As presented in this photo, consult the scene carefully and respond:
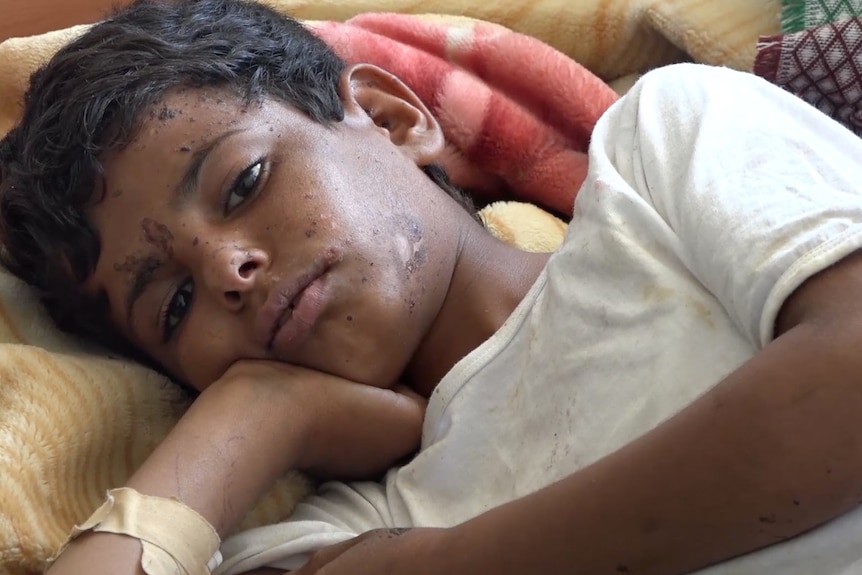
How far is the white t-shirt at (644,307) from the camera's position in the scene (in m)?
0.56

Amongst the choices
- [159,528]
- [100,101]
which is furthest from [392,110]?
[159,528]

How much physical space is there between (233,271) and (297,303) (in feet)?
0.20

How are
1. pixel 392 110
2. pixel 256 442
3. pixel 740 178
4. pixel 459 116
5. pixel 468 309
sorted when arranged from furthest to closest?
pixel 459 116
pixel 392 110
pixel 468 309
pixel 256 442
pixel 740 178

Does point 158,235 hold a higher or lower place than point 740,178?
lower

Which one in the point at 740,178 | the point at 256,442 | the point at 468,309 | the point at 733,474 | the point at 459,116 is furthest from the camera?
the point at 459,116

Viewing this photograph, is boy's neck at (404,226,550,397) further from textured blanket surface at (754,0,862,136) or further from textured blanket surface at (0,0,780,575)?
textured blanket surface at (754,0,862,136)

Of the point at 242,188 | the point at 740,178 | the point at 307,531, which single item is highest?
the point at 740,178

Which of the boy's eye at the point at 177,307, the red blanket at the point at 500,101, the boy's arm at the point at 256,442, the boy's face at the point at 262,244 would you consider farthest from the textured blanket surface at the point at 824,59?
the boy's eye at the point at 177,307

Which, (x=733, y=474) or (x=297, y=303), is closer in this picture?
(x=733, y=474)

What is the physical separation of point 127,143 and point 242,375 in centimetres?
23

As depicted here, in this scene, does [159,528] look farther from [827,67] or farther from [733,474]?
[827,67]

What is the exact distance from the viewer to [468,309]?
2.77 feet

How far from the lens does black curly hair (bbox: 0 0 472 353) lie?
2.69ft

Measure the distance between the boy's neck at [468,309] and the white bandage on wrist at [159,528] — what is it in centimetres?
26
